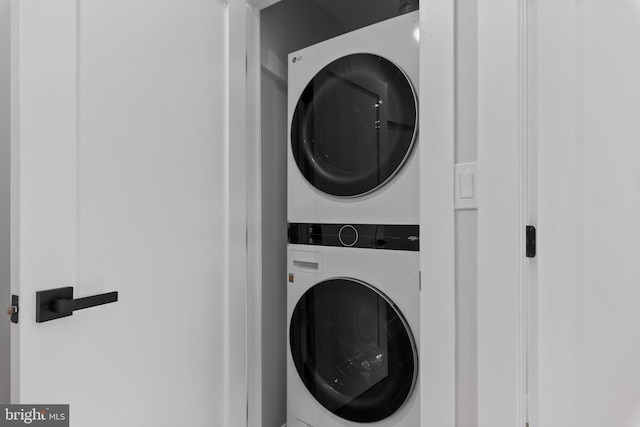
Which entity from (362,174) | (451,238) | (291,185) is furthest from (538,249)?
(291,185)

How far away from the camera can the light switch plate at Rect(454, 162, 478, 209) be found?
3.15 feet

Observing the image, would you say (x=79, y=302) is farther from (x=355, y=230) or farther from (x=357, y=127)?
(x=357, y=127)

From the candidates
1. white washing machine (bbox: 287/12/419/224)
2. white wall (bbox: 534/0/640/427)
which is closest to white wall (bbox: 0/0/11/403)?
white washing machine (bbox: 287/12/419/224)

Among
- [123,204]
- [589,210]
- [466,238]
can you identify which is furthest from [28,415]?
[589,210]

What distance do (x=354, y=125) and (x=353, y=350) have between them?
0.84m

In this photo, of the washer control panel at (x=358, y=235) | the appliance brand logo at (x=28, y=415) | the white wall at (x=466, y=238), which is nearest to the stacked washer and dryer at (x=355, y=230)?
the washer control panel at (x=358, y=235)

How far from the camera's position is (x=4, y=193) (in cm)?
91

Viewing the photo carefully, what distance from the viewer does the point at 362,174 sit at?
4.31 ft

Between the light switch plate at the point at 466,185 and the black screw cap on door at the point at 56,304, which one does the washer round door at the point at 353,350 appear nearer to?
the light switch plate at the point at 466,185

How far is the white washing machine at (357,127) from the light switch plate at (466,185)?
0.21 meters

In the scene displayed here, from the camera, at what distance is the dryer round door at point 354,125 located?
1.23 meters

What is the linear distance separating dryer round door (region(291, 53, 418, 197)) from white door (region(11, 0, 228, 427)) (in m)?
0.35

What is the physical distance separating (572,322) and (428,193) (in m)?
0.54

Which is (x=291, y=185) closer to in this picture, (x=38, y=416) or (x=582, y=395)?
(x=38, y=416)
